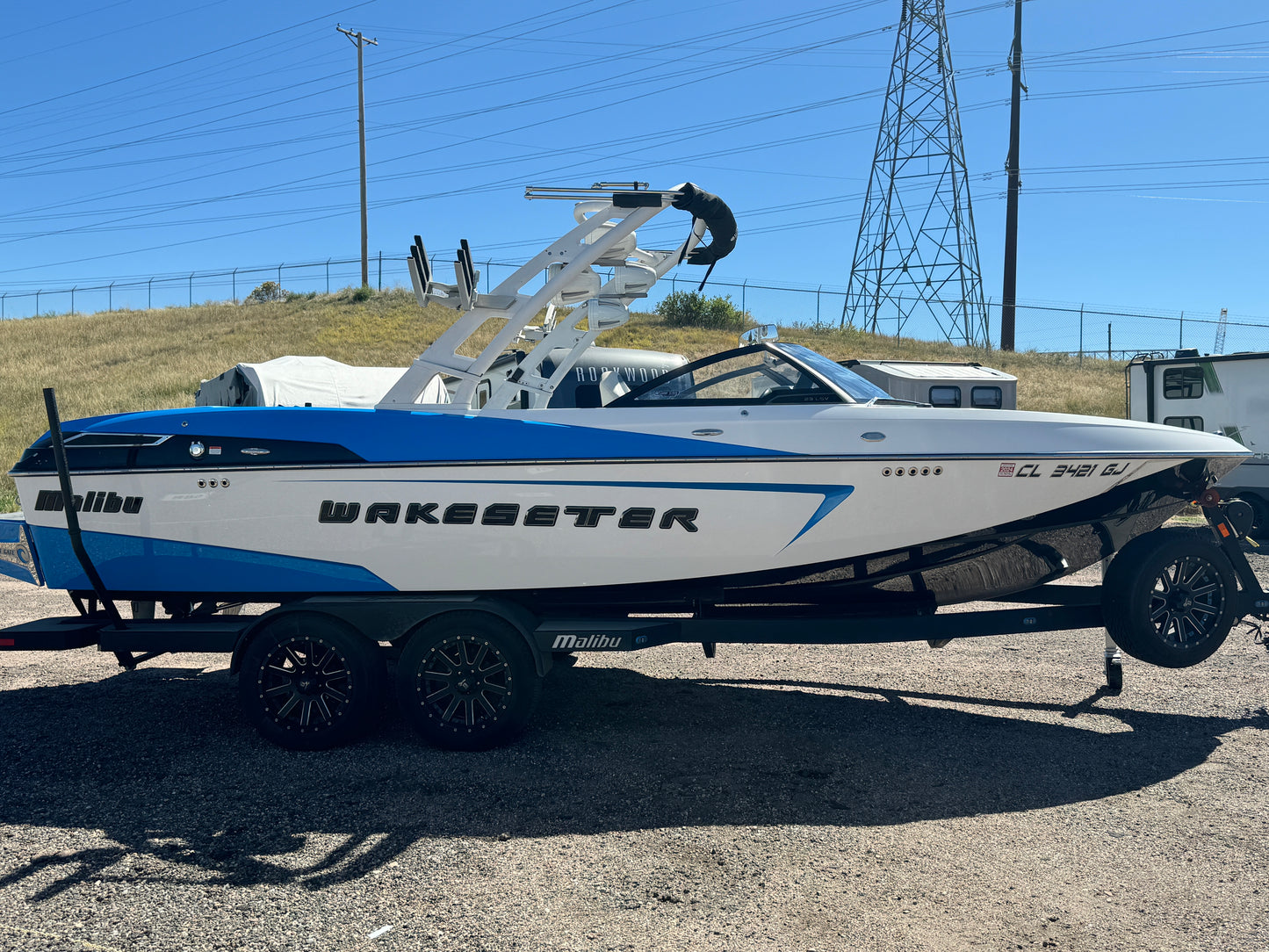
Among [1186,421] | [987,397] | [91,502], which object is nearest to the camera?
[91,502]

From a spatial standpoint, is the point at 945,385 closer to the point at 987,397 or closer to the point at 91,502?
the point at 987,397

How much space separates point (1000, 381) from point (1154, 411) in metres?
2.12

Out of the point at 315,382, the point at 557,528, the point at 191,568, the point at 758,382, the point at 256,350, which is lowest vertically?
the point at 191,568

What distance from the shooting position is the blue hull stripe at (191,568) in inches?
179

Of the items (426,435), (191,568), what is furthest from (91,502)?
(426,435)

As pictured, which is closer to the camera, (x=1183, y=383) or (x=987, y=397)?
(x=1183, y=383)

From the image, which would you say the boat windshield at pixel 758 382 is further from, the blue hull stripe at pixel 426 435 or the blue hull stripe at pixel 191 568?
the blue hull stripe at pixel 191 568

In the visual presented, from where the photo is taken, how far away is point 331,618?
15.1 ft

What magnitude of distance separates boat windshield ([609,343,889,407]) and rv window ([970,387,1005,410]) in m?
9.78

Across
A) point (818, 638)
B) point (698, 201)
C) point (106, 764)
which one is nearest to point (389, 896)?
point (106, 764)

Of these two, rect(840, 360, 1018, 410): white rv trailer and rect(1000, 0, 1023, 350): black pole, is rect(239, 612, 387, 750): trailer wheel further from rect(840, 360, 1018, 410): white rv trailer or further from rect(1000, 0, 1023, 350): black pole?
rect(1000, 0, 1023, 350): black pole

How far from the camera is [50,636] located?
470 centimetres

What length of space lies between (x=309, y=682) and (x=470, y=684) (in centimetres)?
78

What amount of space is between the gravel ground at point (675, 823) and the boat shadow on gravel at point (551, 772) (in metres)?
0.02
